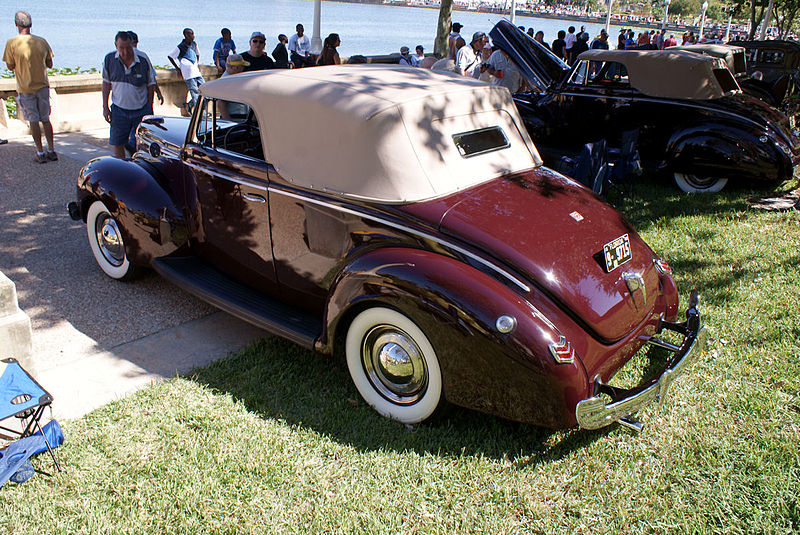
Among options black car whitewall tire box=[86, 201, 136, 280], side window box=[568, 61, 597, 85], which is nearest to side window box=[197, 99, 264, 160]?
black car whitewall tire box=[86, 201, 136, 280]

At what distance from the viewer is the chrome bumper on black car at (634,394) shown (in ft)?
9.83

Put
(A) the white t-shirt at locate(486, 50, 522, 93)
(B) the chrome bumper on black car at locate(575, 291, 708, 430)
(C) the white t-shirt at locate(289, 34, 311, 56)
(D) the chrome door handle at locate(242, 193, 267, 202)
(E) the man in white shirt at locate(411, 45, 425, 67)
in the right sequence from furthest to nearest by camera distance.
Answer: (C) the white t-shirt at locate(289, 34, 311, 56) → (E) the man in white shirt at locate(411, 45, 425, 67) → (A) the white t-shirt at locate(486, 50, 522, 93) → (D) the chrome door handle at locate(242, 193, 267, 202) → (B) the chrome bumper on black car at locate(575, 291, 708, 430)

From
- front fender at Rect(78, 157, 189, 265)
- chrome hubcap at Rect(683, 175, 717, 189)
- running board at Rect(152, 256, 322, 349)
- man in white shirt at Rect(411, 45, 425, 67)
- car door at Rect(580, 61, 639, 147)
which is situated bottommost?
running board at Rect(152, 256, 322, 349)

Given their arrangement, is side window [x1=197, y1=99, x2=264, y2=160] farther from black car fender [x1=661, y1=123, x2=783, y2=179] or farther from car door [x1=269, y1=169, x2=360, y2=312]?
black car fender [x1=661, y1=123, x2=783, y2=179]

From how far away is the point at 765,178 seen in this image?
7.77 m

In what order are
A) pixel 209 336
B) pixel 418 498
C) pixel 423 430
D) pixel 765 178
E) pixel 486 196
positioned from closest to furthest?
pixel 418 498 → pixel 423 430 → pixel 486 196 → pixel 209 336 → pixel 765 178

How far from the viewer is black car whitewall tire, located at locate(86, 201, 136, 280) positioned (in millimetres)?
5164

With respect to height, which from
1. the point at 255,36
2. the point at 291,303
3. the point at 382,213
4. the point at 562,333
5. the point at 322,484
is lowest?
the point at 322,484

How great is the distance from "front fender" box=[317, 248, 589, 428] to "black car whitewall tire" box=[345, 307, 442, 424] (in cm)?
10

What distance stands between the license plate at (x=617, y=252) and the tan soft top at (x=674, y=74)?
556 centimetres

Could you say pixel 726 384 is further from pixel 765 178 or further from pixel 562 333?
pixel 765 178

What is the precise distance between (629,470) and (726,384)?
1.21 m

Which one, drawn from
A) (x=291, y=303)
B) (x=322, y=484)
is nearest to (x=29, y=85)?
(x=291, y=303)

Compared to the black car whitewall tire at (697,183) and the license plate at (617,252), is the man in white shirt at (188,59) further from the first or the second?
the license plate at (617,252)
